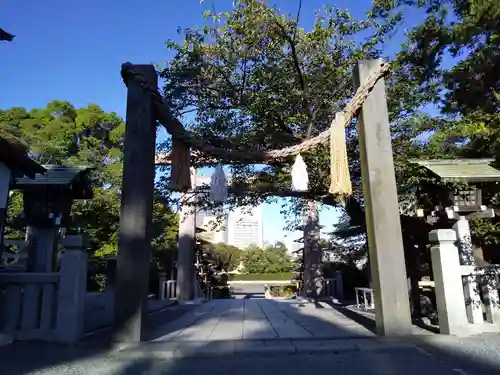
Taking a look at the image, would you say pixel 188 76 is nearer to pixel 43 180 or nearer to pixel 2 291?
pixel 43 180

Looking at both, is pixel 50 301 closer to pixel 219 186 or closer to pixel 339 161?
pixel 219 186

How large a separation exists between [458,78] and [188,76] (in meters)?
5.03

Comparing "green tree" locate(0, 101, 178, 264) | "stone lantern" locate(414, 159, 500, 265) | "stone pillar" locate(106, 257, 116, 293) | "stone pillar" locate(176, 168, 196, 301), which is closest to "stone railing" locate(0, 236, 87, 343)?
"stone pillar" locate(106, 257, 116, 293)

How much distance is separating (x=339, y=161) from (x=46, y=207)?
16.5 ft

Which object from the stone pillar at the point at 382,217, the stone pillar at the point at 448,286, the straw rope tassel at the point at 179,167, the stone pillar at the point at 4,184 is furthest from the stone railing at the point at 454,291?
the stone pillar at the point at 4,184

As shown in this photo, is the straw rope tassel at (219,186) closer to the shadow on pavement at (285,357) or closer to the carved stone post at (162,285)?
the shadow on pavement at (285,357)

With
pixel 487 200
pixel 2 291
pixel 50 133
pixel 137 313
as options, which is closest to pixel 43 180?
pixel 2 291

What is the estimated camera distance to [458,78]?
6660mm

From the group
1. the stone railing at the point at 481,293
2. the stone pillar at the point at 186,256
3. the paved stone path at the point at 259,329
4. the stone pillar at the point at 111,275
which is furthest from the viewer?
the stone pillar at the point at 186,256

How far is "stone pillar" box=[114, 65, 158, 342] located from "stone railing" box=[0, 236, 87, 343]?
410mm

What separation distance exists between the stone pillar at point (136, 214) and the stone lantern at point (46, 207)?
283 cm

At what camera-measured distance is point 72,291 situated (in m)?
3.55

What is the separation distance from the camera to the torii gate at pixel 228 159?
11.8 ft

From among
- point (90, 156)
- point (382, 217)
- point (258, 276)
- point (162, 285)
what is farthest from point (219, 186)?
point (258, 276)
